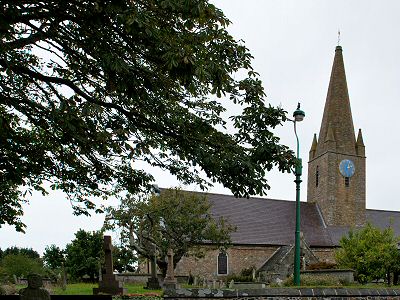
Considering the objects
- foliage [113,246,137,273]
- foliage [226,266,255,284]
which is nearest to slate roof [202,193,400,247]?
foliage [226,266,255,284]

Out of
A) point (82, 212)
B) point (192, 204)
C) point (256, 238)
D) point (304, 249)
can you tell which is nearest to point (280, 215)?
point (256, 238)

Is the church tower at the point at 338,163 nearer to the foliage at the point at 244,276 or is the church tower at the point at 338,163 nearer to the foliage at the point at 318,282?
the foliage at the point at 244,276

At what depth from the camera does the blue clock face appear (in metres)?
51.3

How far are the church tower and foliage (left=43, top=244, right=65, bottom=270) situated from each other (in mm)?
32078

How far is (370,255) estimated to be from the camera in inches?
1022

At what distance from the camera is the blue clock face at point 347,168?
51312 millimetres

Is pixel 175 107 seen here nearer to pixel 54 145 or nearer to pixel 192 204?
pixel 54 145

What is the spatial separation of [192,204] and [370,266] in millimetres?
12312

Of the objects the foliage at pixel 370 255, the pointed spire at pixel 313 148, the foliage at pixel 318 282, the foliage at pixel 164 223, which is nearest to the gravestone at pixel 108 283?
the foliage at pixel 318 282

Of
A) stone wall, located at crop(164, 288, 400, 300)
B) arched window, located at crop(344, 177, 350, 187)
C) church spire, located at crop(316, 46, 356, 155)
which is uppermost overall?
church spire, located at crop(316, 46, 356, 155)

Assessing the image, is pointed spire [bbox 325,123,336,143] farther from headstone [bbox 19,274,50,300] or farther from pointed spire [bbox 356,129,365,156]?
headstone [bbox 19,274,50,300]

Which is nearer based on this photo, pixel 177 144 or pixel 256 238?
pixel 177 144

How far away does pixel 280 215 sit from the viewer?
49688mm

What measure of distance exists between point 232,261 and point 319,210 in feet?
41.5
